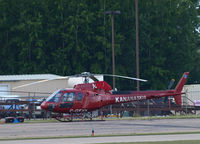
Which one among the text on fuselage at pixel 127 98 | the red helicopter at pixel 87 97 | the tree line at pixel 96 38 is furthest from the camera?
the tree line at pixel 96 38

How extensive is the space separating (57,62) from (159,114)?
30698 mm

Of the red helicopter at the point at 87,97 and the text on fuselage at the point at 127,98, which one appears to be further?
the text on fuselage at the point at 127,98

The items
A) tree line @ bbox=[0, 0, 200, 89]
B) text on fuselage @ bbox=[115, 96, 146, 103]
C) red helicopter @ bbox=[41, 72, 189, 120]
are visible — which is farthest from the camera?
tree line @ bbox=[0, 0, 200, 89]

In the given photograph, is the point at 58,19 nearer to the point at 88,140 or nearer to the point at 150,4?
the point at 150,4

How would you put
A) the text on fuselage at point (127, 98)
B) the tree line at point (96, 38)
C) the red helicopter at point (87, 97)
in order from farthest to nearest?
the tree line at point (96, 38) < the text on fuselage at point (127, 98) < the red helicopter at point (87, 97)

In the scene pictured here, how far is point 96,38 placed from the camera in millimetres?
66375

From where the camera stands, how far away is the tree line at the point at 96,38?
6581 centimetres

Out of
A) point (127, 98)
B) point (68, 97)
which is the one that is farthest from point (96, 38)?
point (68, 97)

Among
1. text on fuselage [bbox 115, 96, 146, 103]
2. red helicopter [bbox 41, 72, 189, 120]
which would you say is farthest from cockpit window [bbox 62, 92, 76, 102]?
text on fuselage [bbox 115, 96, 146, 103]

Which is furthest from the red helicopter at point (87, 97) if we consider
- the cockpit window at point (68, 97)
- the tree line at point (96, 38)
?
the tree line at point (96, 38)

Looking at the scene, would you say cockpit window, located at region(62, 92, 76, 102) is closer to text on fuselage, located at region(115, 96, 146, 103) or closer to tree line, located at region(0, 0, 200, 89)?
text on fuselage, located at region(115, 96, 146, 103)

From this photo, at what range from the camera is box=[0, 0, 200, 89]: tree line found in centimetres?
6581

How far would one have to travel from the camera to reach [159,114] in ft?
124

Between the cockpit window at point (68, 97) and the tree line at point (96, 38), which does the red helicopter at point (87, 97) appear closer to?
the cockpit window at point (68, 97)
